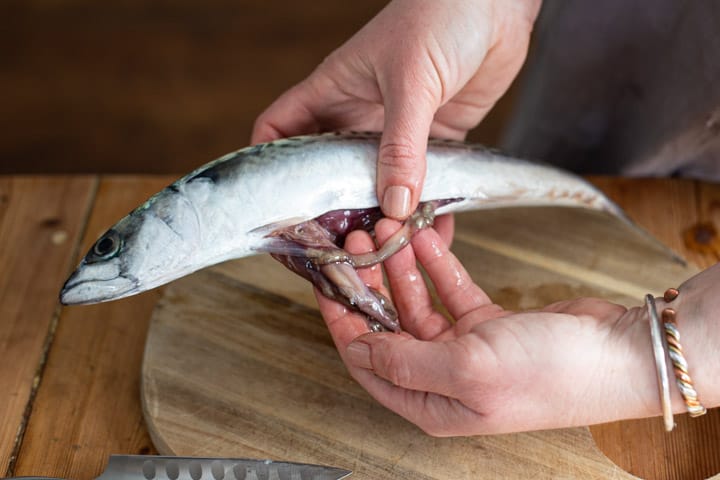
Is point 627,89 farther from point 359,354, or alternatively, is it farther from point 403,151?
point 359,354

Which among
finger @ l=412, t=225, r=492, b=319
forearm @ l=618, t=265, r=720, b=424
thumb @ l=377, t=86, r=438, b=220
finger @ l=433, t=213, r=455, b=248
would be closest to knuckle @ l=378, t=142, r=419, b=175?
thumb @ l=377, t=86, r=438, b=220

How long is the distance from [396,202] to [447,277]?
0.15 metres

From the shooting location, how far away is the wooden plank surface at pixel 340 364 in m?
1.14

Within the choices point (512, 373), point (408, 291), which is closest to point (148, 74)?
point (408, 291)

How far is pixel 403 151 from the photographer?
118 cm

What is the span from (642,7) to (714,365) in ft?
2.78

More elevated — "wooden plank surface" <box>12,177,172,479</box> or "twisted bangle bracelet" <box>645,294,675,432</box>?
"twisted bangle bracelet" <box>645,294,675,432</box>

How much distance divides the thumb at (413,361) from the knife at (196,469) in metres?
0.18

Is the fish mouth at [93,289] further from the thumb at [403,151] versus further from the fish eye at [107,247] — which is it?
the thumb at [403,151]

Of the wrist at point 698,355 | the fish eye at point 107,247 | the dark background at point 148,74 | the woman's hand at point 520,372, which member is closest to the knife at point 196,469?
the woman's hand at point 520,372

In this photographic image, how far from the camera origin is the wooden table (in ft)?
3.84

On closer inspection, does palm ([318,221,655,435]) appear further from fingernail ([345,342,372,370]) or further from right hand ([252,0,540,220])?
Result: right hand ([252,0,540,220])

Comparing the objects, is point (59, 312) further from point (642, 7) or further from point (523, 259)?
point (642, 7)

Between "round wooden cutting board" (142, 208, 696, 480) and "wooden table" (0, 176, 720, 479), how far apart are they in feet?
0.21
